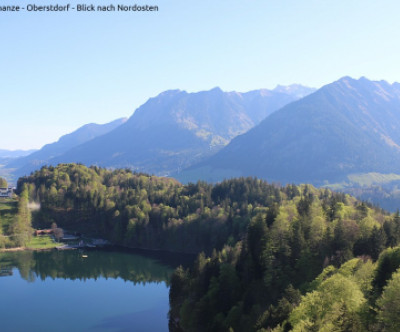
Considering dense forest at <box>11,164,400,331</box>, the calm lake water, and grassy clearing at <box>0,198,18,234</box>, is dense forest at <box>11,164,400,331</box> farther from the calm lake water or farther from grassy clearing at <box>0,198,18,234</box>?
grassy clearing at <box>0,198,18,234</box>

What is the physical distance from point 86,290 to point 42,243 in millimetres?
62431

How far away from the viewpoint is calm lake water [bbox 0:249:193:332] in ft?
302

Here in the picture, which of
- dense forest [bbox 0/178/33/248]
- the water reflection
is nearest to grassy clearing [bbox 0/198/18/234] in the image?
dense forest [bbox 0/178/33/248]

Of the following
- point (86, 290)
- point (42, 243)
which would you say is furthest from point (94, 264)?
point (42, 243)

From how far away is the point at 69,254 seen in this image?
159875 mm

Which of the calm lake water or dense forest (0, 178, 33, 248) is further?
dense forest (0, 178, 33, 248)

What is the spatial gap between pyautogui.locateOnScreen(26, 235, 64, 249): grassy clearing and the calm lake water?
8.64 metres

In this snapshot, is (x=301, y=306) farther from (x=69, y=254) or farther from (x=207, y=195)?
(x=207, y=195)

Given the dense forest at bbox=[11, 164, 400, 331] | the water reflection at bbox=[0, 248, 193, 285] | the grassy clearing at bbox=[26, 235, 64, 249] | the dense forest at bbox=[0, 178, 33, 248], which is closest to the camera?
the dense forest at bbox=[11, 164, 400, 331]

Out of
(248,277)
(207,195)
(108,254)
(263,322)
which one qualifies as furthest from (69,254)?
(263,322)

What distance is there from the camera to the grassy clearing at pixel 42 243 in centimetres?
16875

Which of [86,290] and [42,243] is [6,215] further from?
[86,290]

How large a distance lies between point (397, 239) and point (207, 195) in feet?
421

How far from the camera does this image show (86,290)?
119812mm
